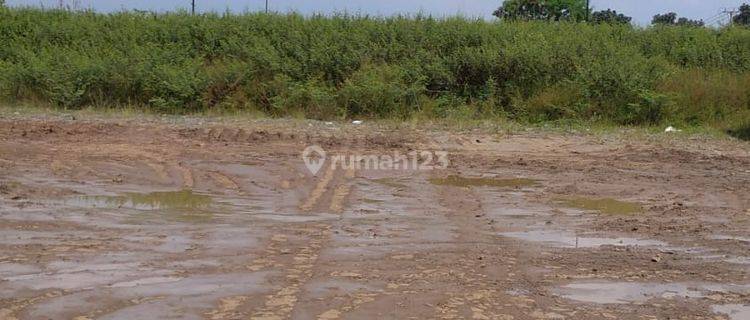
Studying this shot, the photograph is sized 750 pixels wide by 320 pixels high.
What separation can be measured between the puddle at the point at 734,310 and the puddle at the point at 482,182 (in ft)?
16.4

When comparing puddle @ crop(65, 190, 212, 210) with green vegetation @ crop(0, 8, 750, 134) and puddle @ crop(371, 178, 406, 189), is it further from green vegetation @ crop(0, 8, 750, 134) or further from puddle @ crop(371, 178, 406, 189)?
green vegetation @ crop(0, 8, 750, 134)

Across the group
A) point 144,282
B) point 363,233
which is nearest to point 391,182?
point 363,233

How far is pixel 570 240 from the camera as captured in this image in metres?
6.99

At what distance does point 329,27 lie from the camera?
21.3 metres

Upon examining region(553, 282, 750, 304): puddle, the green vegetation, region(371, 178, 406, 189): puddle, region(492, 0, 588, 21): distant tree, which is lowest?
region(553, 282, 750, 304): puddle

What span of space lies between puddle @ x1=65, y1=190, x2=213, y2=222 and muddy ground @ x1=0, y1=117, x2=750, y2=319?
0.03 metres

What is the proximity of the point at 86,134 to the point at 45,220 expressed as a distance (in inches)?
265

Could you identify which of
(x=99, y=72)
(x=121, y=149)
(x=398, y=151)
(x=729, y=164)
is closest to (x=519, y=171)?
(x=398, y=151)

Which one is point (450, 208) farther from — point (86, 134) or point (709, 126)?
point (709, 126)

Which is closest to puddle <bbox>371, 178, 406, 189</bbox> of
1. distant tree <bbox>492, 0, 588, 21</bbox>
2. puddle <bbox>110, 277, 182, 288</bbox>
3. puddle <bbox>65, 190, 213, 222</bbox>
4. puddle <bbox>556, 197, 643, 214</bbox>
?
puddle <bbox>556, 197, 643, 214</bbox>

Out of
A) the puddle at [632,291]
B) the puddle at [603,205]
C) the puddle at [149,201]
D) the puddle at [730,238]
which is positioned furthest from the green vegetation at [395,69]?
the puddle at [632,291]

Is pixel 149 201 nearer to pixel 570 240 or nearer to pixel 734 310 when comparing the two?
pixel 570 240

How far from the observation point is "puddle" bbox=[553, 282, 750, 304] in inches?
206

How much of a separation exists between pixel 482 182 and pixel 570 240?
3403 mm
